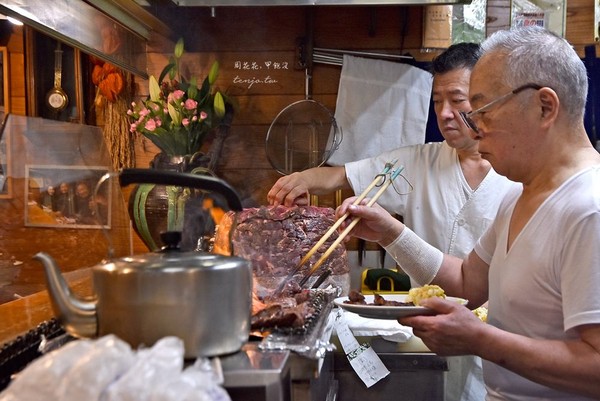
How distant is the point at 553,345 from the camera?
1.35 meters

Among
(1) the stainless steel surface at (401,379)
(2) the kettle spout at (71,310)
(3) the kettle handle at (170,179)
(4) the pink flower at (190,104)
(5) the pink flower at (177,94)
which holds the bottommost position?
(1) the stainless steel surface at (401,379)

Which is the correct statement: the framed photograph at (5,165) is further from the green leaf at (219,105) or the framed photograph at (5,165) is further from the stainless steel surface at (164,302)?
the stainless steel surface at (164,302)

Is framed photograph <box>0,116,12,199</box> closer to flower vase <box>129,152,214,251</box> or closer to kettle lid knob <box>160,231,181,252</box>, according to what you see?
flower vase <box>129,152,214,251</box>

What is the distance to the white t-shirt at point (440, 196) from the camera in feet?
8.76

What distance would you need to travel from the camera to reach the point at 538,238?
1.42m

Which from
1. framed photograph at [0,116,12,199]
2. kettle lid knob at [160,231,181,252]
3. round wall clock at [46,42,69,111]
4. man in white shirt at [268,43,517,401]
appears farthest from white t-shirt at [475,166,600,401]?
round wall clock at [46,42,69,111]

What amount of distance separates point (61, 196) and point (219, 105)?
106cm

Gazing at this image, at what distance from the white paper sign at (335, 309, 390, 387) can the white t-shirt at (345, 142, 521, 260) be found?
0.90 meters

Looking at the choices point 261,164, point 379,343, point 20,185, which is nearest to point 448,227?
point 379,343

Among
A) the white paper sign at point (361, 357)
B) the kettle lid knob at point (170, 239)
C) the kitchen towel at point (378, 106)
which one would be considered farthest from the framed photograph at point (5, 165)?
the kitchen towel at point (378, 106)

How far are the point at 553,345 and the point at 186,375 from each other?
90 cm

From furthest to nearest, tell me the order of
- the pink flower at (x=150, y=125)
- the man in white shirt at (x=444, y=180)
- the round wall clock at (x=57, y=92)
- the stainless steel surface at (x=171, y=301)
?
the round wall clock at (x=57, y=92), the pink flower at (x=150, y=125), the man in white shirt at (x=444, y=180), the stainless steel surface at (x=171, y=301)

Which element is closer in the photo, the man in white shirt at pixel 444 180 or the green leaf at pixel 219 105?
the man in white shirt at pixel 444 180

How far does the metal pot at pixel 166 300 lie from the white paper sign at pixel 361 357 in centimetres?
101
